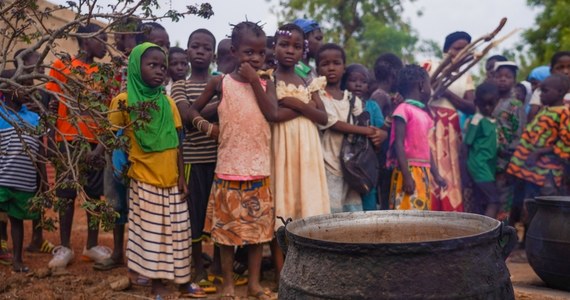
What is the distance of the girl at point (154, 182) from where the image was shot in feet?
13.4

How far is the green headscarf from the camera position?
4.06 meters

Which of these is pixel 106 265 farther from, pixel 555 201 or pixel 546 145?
pixel 546 145

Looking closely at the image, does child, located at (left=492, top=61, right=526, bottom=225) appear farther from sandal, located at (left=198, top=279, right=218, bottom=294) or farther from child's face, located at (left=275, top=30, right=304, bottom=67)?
sandal, located at (left=198, top=279, right=218, bottom=294)

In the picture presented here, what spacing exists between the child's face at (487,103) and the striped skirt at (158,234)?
10.1 ft

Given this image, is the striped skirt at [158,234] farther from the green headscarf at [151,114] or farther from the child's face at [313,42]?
the child's face at [313,42]

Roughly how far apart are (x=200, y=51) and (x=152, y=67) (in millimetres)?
619

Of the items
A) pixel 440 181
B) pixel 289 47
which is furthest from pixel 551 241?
pixel 289 47

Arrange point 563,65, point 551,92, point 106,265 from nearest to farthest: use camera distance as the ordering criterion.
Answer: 1. point 106,265
2. point 551,92
3. point 563,65

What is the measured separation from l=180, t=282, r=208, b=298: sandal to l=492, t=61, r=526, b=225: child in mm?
3104

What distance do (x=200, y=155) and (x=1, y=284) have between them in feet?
5.43

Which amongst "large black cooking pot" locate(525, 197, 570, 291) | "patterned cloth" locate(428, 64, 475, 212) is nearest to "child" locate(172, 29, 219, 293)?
"patterned cloth" locate(428, 64, 475, 212)

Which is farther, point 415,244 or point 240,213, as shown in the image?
point 240,213

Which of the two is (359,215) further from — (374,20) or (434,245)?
(374,20)

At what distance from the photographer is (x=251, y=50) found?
413 centimetres
